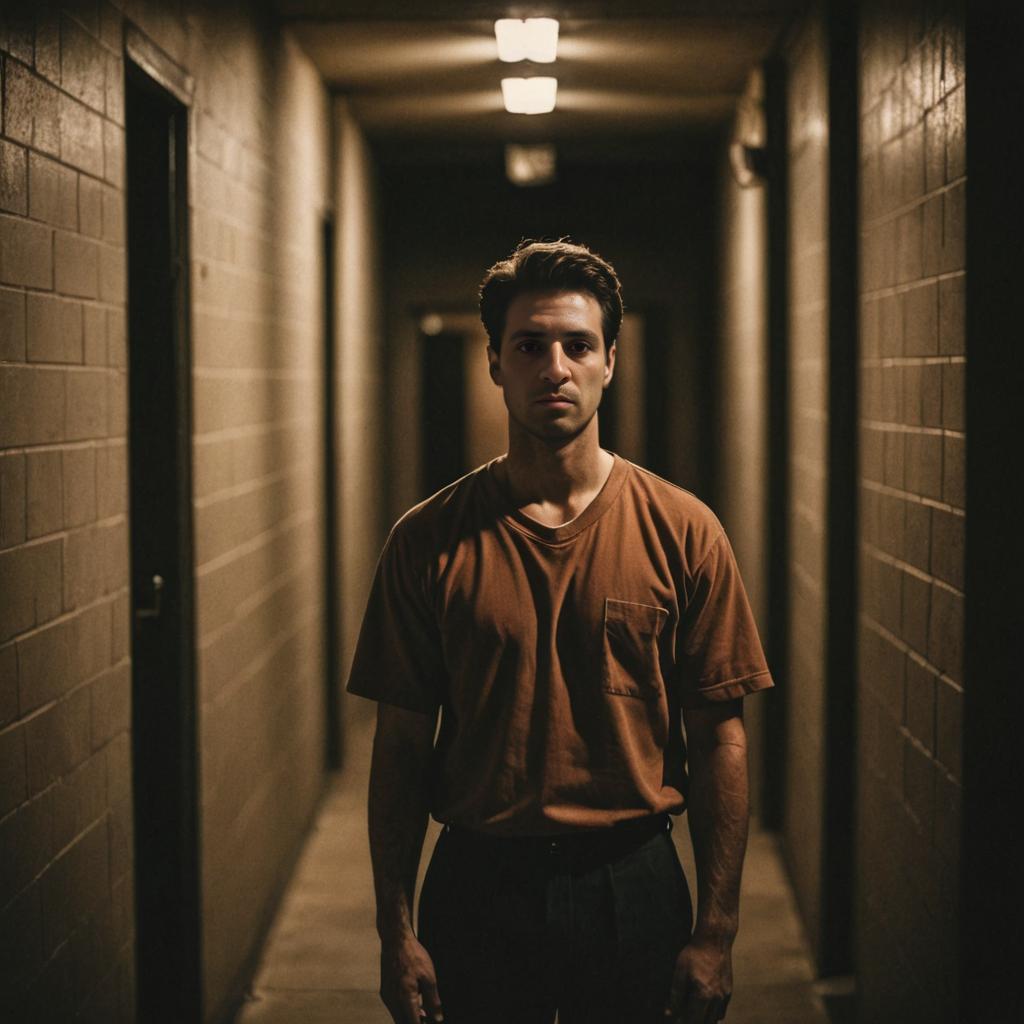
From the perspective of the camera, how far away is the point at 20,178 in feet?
6.55

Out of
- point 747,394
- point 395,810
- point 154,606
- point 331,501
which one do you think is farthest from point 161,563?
point 747,394

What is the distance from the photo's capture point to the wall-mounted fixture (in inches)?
275

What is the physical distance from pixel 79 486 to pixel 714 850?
3.77 ft

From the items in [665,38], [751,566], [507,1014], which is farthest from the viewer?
[751,566]

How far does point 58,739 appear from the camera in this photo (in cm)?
215

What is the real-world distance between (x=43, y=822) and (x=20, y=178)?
932 mm

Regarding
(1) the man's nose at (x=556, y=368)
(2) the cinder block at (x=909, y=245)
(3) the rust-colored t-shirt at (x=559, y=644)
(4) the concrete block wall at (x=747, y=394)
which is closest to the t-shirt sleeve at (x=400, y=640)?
(3) the rust-colored t-shirt at (x=559, y=644)

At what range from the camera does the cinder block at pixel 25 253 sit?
76.2 inches

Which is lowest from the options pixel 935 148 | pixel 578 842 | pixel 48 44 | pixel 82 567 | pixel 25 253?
pixel 578 842

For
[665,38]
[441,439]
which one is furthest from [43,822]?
[441,439]

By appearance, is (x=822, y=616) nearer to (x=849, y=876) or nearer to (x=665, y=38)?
(x=849, y=876)

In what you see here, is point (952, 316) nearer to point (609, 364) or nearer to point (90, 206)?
point (609, 364)

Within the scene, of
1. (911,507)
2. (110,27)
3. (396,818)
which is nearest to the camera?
(396,818)

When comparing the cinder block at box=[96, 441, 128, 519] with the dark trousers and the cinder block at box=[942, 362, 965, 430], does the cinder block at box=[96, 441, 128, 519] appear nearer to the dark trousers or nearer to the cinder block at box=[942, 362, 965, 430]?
the dark trousers
